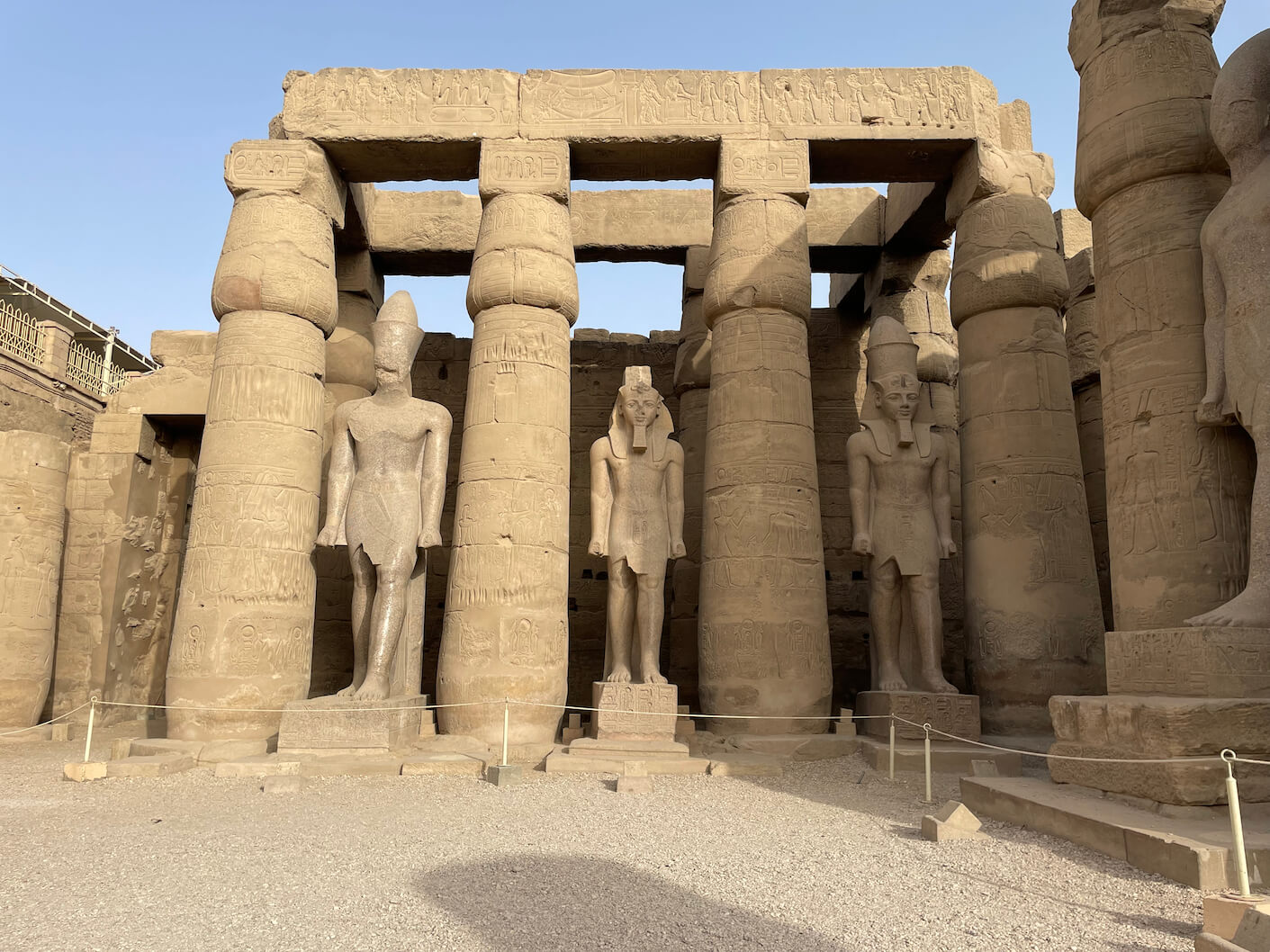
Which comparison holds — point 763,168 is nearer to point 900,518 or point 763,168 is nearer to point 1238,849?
point 900,518

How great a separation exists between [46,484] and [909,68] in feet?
34.1

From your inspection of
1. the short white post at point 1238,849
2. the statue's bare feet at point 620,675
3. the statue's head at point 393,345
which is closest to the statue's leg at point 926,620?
the statue's bare feet at point 620,675

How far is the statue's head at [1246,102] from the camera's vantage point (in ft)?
17.2

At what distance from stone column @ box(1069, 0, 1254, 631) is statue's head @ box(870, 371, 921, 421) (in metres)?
2.62

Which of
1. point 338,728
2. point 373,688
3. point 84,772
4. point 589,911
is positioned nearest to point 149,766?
point 84,772

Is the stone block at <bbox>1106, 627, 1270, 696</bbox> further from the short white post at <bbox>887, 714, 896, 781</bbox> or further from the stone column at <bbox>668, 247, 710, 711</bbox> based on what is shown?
the stone column at <bbox>668, 247, 710, 711</bbox>

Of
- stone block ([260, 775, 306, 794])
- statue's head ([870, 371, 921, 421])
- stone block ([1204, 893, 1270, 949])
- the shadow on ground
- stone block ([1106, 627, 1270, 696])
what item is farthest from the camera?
statue's head ([870, 371, 921, 421])

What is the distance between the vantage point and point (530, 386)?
8836 millimetres

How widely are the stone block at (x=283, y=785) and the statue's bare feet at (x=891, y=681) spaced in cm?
518

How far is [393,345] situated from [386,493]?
1.39m

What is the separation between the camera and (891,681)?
8.48 metres

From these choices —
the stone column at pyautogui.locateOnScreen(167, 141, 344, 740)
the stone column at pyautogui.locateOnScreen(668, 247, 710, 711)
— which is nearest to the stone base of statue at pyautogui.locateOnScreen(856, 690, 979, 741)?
the stone column at pyautogui.locateOnScreen(668, 247, 710, 711)

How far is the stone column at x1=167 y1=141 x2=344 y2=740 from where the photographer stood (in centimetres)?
812

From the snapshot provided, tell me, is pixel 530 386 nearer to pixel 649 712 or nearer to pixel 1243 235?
pixel 649 712
